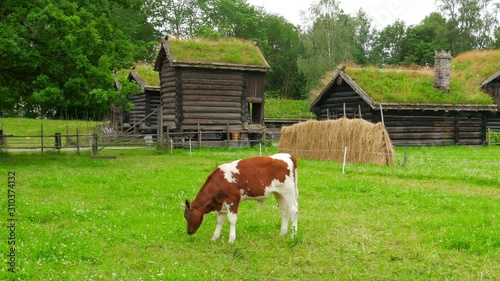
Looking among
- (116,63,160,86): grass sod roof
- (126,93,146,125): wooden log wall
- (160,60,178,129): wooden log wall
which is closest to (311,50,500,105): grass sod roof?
(160,60,178,129): wooden log wall

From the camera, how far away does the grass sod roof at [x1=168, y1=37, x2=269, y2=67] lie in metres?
34.2

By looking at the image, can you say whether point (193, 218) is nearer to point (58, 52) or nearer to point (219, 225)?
point (219, 225)

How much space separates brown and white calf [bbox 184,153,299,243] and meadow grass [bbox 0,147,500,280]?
0.41 m

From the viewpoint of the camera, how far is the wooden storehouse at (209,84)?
34.1 metres

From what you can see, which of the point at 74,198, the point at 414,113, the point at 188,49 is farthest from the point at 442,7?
the point at 74,198

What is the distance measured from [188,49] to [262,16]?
5212cm

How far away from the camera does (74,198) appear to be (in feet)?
45.2

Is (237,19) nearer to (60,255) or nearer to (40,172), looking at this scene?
(40,172)

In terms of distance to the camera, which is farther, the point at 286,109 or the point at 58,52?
the point at 286,109

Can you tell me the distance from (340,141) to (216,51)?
14432 mm

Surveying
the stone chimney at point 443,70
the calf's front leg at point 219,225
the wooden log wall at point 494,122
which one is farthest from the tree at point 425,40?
the calf's front leg at point 219,225

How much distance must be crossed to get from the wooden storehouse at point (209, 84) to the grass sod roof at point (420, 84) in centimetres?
659

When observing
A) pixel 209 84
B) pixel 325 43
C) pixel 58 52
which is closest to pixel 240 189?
pixel 58 52

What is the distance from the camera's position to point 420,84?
123 feet
